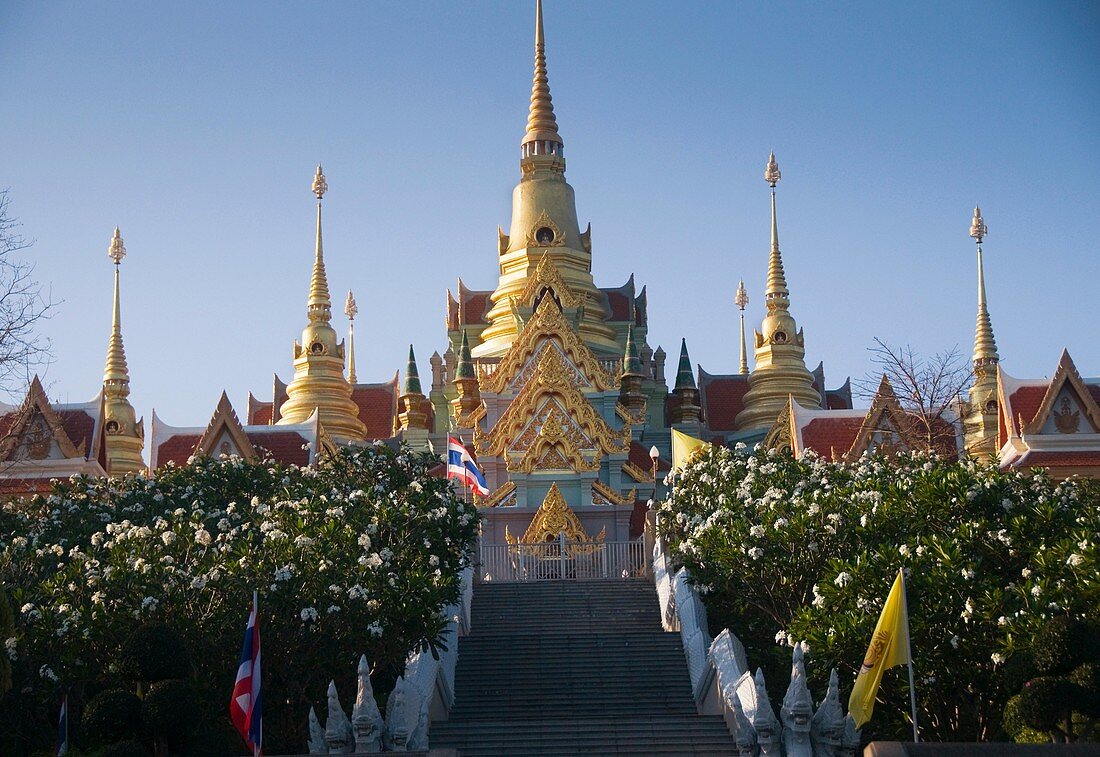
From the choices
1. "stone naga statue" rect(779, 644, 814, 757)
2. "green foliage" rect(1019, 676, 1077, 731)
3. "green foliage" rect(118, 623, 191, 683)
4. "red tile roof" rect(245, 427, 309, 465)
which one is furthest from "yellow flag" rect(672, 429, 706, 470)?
"green foliage" rect(118, 623, 191, 683)

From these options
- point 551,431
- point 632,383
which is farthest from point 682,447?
point 632,383

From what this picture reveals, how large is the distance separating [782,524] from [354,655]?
6.62m

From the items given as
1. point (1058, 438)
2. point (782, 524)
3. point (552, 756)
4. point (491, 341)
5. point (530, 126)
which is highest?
point (530, 126)

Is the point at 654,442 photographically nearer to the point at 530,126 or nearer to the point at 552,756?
the point at 530,126

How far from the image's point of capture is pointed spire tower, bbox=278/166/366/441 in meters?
58.8

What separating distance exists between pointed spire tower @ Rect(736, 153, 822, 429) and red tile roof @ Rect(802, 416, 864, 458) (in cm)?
980

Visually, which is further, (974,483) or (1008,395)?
(1008,395)

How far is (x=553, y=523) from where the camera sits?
43938mm

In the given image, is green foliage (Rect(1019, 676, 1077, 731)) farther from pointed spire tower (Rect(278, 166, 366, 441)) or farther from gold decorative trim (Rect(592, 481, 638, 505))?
pointed spire tower (Rect(278, 166, 366, 441))

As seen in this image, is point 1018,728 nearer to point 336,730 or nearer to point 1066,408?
point 336,730

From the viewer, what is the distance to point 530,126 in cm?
6262

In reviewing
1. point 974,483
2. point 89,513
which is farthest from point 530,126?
point 974,483

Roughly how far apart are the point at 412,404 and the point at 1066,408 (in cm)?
2033

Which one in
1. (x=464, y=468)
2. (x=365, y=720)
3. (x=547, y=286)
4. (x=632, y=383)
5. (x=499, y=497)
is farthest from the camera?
(x=547, y=286)
